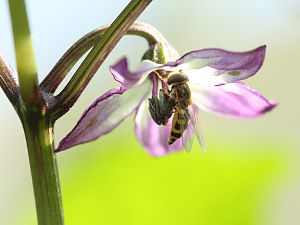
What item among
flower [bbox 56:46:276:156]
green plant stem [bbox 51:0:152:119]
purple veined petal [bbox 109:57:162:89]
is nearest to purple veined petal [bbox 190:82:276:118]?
flower [bbox 56:46:276:156]

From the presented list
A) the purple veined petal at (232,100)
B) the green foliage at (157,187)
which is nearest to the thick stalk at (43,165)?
the purple veined petal at (232,100)

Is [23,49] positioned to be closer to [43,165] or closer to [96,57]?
Result: [96,57]

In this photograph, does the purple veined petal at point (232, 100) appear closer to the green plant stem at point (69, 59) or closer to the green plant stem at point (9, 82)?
the green plant stem at point (69, 59)

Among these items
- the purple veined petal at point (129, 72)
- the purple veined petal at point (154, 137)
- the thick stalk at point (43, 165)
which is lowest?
the thick stalk at point (43, 165)

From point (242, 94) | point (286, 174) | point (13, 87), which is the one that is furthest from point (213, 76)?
point (286, 174)

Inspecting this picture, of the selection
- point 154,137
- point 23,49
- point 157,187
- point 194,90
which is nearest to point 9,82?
point 23,49

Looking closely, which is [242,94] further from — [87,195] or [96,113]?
[87,195]
